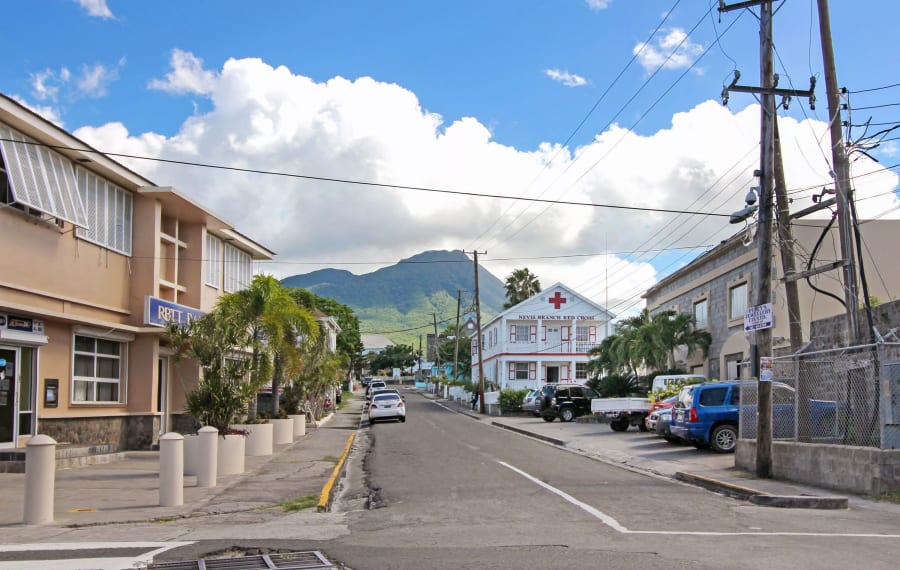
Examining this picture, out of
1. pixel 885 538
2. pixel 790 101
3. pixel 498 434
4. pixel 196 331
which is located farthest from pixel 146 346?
pixel 885 538

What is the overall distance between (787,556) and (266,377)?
13237 millimetres

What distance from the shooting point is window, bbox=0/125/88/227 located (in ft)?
54.7

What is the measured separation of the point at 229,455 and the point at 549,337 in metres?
54.2

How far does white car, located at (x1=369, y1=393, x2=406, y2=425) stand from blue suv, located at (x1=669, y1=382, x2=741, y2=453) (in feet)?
61.3

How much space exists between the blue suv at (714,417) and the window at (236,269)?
15867 mm

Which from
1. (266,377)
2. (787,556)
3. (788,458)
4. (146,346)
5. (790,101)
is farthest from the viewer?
(146,346)

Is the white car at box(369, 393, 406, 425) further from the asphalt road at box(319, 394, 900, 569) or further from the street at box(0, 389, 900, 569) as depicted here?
the street at box(0, 389, 900, 569)

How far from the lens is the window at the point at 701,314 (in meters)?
40.4

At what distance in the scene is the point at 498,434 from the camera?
104 feet

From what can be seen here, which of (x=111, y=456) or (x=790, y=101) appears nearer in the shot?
(x=790, y=101)

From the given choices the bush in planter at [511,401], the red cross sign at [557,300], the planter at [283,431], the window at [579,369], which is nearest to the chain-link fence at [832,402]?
the planter at [283,431]

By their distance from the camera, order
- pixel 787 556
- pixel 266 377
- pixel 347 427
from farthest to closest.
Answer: pixel 347 427 < pixel 266 377 < pixel 787 556

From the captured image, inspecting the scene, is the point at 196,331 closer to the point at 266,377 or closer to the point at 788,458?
the point at 266,377

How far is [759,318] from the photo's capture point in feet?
53.0
